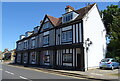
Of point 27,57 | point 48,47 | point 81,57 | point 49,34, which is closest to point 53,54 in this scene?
point 48,47

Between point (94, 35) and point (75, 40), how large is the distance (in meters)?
3.09

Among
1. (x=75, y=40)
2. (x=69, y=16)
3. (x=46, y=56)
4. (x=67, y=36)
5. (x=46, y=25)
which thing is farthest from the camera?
(x=46, y=25)

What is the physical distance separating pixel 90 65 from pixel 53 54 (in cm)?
654

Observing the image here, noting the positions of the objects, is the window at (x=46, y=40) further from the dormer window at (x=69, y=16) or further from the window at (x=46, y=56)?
the dormer window at (x=69, y=16)

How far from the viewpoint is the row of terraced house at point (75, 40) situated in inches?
722

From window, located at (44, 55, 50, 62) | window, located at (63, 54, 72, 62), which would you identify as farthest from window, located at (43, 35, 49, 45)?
window, located at (63, 54, 72, 62)

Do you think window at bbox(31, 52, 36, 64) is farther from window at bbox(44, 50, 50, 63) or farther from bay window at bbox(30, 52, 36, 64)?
window at bbox(44, 50, 50, 63)

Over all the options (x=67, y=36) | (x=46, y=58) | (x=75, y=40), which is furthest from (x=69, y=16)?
(x=46, y=58)

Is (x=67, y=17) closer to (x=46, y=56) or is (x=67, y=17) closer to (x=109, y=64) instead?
(x=46, y=56)

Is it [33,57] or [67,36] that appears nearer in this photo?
[67,36]

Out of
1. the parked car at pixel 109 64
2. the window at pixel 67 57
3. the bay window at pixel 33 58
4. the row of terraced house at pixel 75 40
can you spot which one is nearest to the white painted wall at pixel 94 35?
the row of terraced house at pixel 75 40

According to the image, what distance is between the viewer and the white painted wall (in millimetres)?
18734

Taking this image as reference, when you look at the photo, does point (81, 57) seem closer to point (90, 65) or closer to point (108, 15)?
point (90, 65)

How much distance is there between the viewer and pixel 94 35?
2006cm
